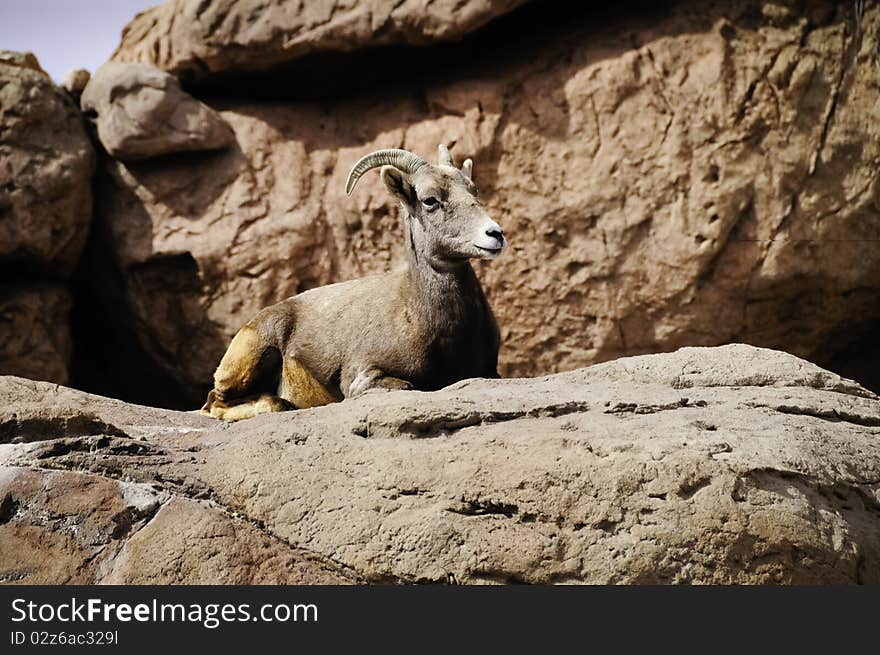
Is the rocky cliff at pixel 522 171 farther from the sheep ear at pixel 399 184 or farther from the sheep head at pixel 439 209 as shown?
the sheep ear at pixel 399 184

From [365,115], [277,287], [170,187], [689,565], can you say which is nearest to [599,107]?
[365,115]

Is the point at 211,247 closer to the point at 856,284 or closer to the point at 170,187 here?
the point at 170,187

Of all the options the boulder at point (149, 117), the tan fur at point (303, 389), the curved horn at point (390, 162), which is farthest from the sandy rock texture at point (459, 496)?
the boulder at point (149, 117)

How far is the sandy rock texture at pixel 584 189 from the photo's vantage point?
855cm

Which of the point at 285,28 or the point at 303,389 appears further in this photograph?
the point at 285,28

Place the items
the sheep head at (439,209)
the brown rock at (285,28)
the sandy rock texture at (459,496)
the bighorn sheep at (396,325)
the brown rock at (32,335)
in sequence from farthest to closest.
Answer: the brown rock at (32,335) → the brown rock at (285,28) → the bighorn sheep at (396,325) → the sheep head at (439,209) → the sandy rock texture at (459,496)

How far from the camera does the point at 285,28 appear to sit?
9383mm

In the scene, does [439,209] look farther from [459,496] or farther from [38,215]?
[38,215]

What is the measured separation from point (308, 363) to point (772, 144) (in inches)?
166

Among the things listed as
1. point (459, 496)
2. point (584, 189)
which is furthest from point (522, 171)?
point (459, 496)

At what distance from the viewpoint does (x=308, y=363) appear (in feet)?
22.7

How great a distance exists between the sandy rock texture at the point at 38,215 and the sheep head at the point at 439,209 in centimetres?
386

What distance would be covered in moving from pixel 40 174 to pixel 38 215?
14.0 inches

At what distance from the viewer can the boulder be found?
31.2 ft
